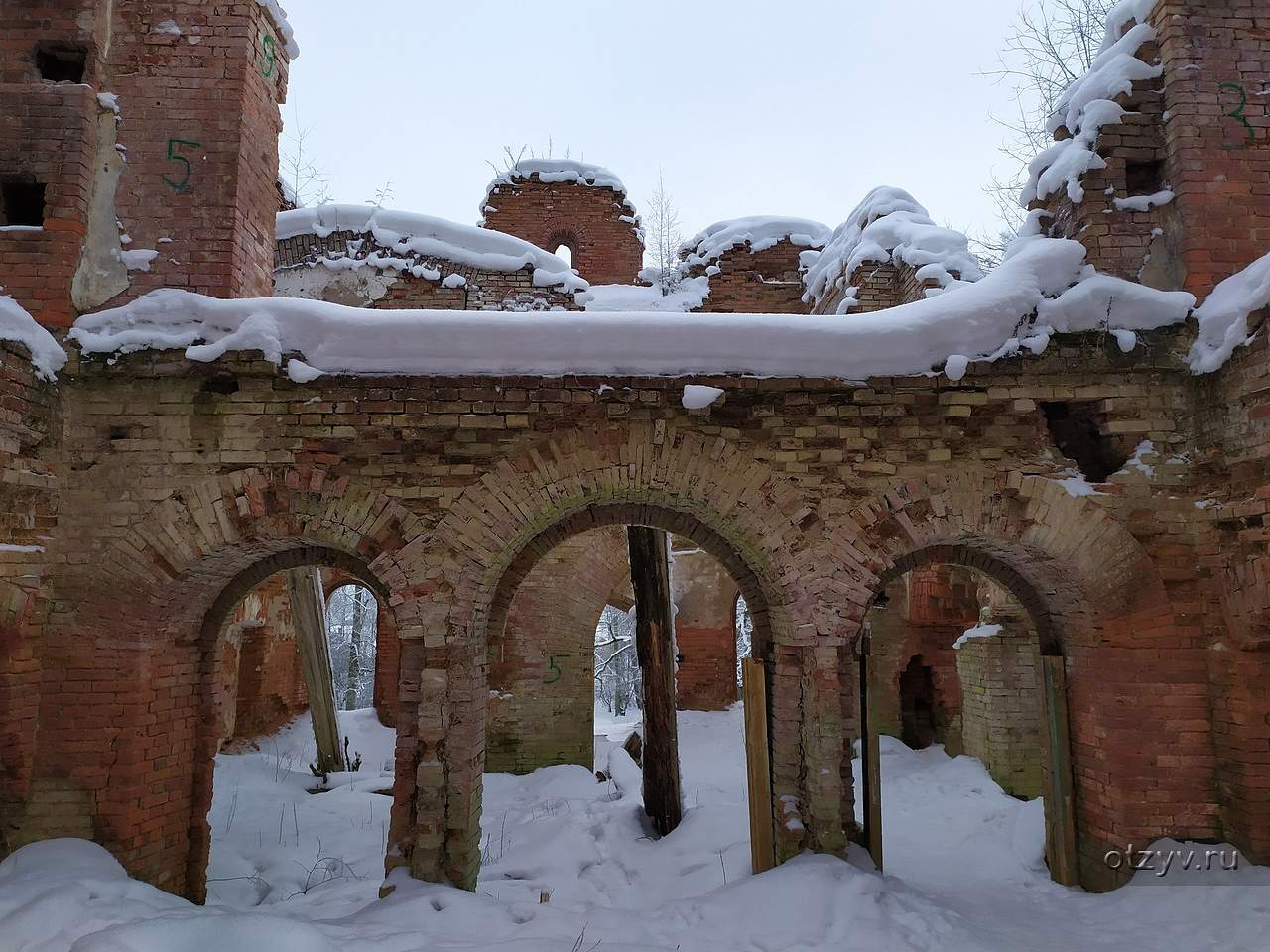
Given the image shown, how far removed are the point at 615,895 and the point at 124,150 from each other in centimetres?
644

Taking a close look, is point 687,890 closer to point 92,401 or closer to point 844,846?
point 844,846

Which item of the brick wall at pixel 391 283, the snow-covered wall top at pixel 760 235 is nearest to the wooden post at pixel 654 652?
the brick wall at pixel 391 283

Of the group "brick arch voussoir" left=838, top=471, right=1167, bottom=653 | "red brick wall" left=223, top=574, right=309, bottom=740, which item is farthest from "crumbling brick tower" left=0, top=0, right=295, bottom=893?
"red brick wall" left=223, top=574, right=309, bottom=740

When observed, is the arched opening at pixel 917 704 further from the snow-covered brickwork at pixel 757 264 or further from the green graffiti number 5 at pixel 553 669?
the snow-covered brickwork at pixel 757 264

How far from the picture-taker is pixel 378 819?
24.0ft

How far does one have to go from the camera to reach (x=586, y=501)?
4848 mm

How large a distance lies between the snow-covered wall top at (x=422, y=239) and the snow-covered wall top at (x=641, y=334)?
5.57 metres

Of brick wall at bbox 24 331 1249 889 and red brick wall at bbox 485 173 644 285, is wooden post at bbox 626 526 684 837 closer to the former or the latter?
brick wall at bbox 24 331 1249 889

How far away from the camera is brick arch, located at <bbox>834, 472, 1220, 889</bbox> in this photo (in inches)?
176

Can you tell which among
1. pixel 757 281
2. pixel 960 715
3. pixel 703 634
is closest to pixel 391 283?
pixel 757 281

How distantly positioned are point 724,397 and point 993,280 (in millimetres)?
2033

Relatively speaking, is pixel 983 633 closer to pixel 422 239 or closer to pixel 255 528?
pixel 255 528

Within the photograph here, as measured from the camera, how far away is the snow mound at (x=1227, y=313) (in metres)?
4.29
